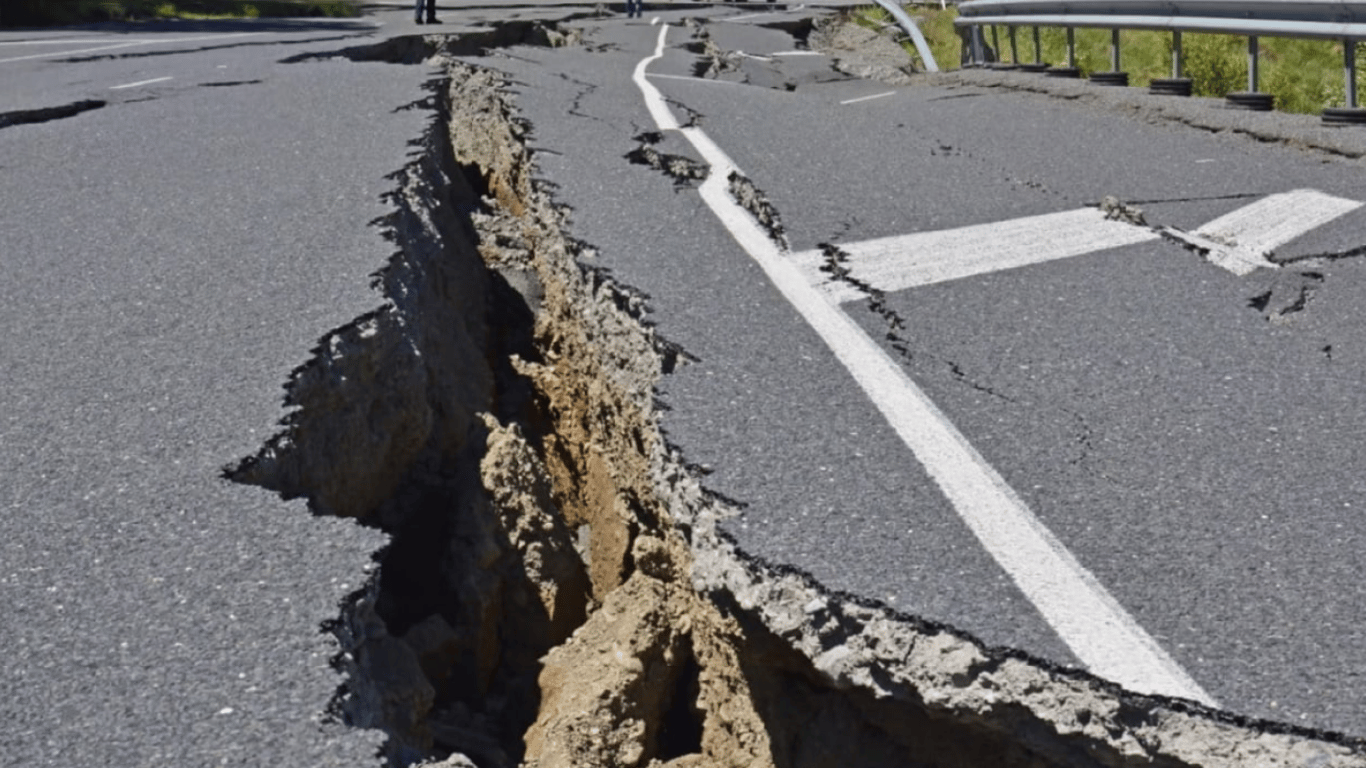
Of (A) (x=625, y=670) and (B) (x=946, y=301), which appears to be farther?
(B) (x=946, y=301)

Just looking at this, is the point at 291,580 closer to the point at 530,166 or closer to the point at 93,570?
the point at 93,570

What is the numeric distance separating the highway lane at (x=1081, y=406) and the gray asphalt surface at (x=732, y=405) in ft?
0.04

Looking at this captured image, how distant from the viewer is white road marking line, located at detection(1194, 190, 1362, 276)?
551 cm

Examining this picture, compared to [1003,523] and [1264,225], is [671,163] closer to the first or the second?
[1264,225]

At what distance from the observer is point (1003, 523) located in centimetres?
333

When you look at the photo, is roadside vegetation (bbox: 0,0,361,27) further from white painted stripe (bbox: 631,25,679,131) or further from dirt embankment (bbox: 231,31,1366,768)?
dirt embankment (bbox: 231,31,1366,768)

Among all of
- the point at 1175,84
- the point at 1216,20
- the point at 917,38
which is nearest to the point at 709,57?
the point at 917,38

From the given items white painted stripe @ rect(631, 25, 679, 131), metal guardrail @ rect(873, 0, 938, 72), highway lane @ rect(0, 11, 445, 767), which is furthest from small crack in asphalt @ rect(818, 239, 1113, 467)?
metal guardrail @ rect(873, 0, 938, 72)

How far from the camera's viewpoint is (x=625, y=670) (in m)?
3.98

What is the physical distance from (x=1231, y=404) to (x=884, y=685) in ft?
5.84

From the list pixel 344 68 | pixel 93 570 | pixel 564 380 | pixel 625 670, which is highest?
pixel 344 68

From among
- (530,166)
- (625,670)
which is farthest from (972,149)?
(625,670)

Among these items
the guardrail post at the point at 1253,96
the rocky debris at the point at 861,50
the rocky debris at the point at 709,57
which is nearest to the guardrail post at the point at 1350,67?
the guardrail post at the point at 1253,96

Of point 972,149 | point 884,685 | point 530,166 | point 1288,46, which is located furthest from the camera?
point 1288,46
